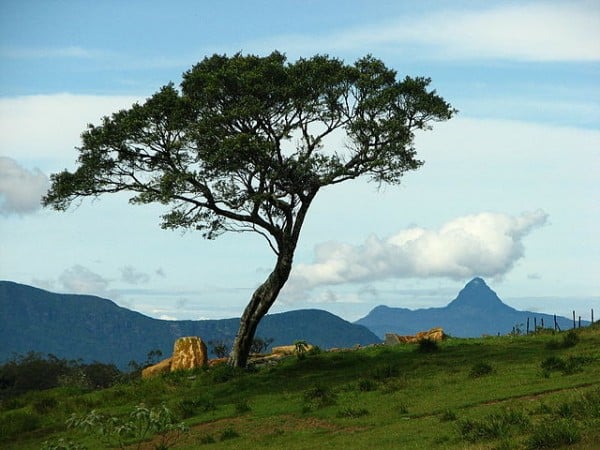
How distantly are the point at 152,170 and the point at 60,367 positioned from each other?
3818 inches

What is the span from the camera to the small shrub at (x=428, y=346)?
1660 inches

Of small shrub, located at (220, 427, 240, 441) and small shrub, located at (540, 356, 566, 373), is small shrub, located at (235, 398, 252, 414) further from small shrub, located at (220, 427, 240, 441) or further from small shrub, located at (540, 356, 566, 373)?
small shrub, located at (540, 356, 566, 373)

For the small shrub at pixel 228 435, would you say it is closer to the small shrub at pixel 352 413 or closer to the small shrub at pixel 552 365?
the small shrub at pixel 352 413

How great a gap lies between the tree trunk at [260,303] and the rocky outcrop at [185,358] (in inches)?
122

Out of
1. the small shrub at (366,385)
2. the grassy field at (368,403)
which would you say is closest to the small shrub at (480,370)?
the grassy field at (368,403)

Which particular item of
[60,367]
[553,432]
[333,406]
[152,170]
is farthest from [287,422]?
[60,367]

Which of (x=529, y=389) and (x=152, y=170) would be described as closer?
(x=529, y=389)

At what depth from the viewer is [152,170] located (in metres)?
44.3

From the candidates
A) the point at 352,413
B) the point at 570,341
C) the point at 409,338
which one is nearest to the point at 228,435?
the point at 352,413

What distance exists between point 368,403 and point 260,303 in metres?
14.7

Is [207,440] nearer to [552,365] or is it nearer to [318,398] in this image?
[318,398]

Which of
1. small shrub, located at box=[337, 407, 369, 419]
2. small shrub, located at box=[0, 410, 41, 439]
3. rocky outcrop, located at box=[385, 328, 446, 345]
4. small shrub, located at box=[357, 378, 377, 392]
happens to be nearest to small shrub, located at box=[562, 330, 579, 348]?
rocky outcrop, located at box=[385, 328, 446, 345]

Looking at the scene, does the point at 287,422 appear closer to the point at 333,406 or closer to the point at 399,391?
the point at 333,406

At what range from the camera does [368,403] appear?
30.5m
